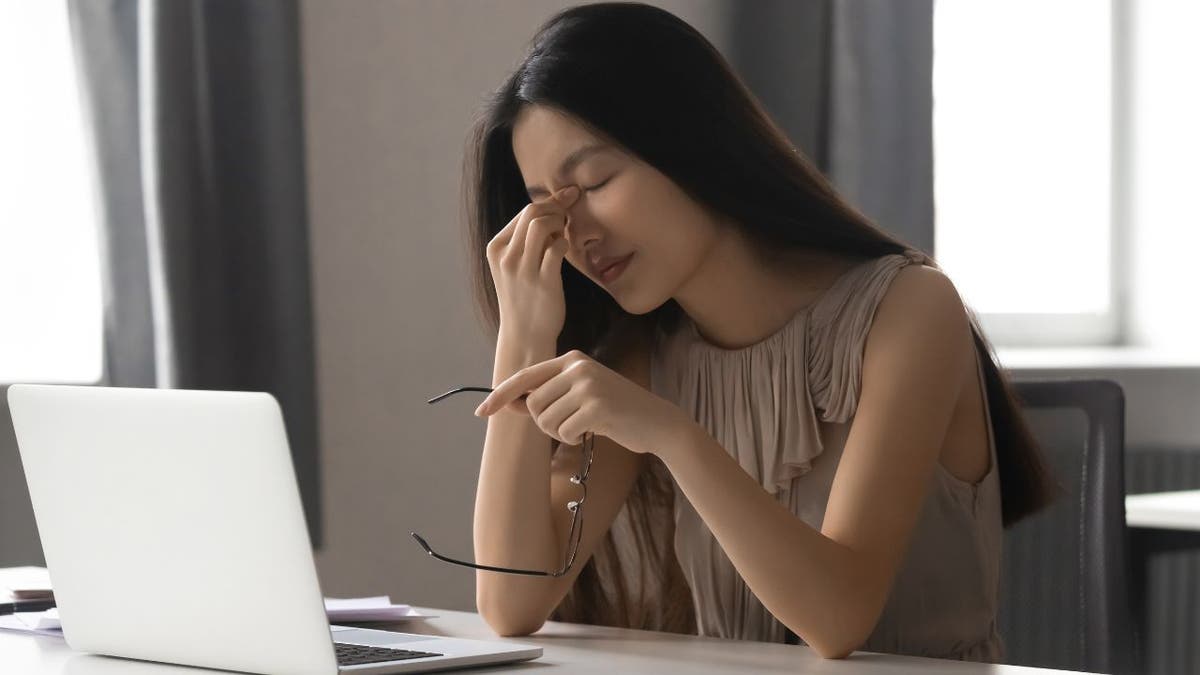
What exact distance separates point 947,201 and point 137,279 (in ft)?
7.75

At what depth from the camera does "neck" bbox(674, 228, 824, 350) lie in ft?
5.44

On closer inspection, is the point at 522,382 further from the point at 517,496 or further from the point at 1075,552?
the point at 1075,552

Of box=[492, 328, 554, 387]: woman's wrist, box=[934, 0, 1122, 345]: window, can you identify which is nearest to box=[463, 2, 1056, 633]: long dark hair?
box=[492, 328, 554, 387]: woman's wrist

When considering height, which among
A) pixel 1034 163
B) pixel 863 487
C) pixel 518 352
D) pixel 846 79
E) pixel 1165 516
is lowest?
pixel 1165 516

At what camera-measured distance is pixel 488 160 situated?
5.65 feet

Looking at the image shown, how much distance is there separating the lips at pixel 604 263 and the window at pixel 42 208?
3.83 ft

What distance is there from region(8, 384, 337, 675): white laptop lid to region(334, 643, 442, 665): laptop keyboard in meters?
0.09

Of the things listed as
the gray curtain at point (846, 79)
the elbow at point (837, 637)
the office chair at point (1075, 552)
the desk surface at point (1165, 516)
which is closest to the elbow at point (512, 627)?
the elbow at point (837, 637)

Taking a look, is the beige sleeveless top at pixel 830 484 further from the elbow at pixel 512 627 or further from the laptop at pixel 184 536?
the laptop at pixel 184 536

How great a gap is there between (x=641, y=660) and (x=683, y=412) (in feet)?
0.81

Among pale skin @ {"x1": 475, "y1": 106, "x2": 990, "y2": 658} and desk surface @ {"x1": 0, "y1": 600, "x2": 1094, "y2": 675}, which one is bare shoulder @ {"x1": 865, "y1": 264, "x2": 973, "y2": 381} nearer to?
pale skin @ {"x1": 475, "y1": 106, "x2": 990, "y2": 658}

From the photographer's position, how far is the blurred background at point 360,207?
2.36 m

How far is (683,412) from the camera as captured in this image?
4.36ft

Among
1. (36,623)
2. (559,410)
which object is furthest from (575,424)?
(36,623)
